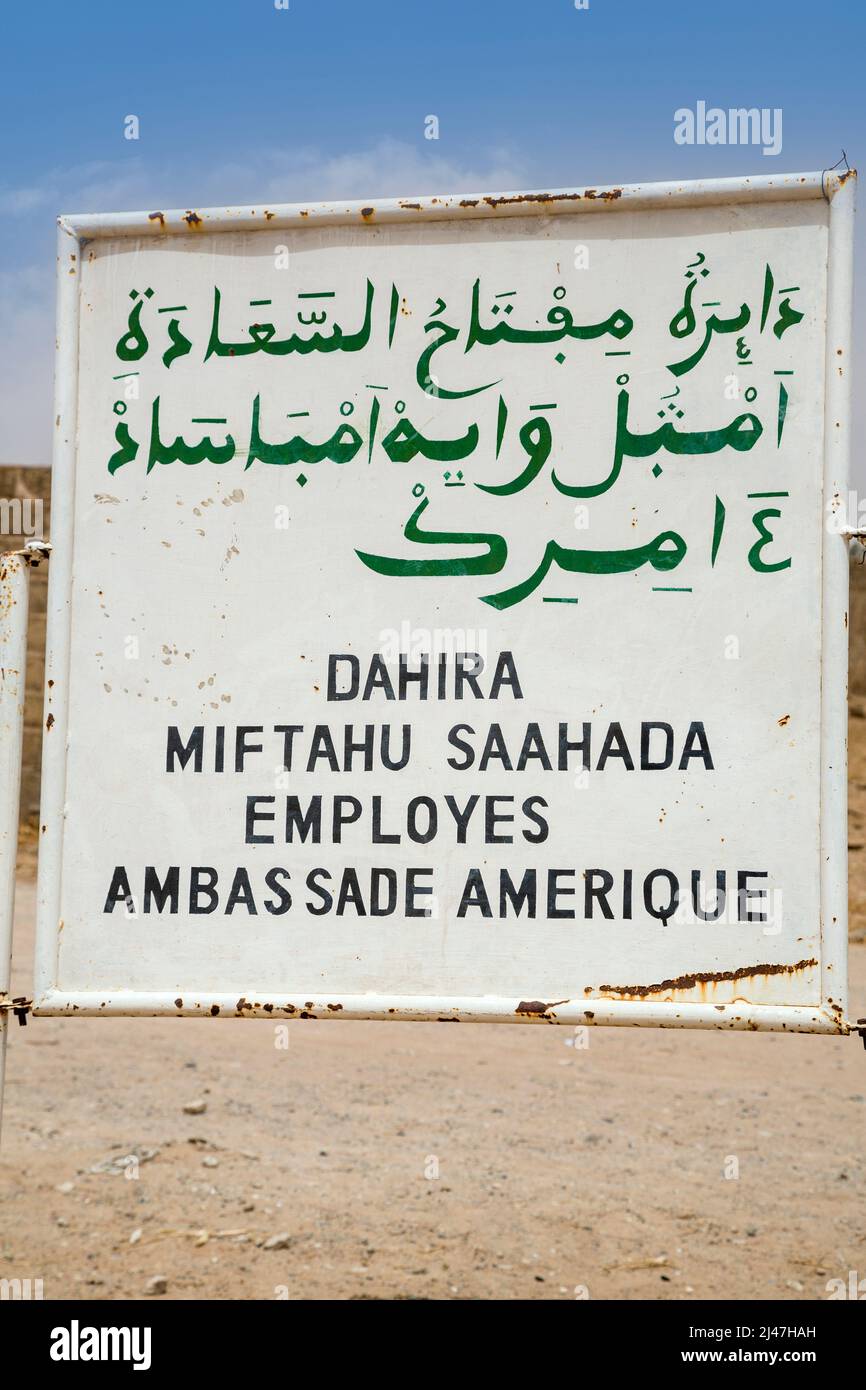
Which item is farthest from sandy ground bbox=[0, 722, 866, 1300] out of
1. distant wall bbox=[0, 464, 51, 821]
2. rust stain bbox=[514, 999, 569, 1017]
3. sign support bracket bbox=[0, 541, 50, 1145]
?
distant wall bbox=[0, 464, 51, 821]

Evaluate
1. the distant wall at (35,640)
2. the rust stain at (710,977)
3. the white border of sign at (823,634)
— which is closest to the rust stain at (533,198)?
the white border of sign at (823,634)

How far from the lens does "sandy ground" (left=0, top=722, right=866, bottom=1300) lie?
353 cm

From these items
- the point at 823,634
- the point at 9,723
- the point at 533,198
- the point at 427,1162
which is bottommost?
the point at 427,1162

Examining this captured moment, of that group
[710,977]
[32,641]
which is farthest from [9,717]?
[32,641]

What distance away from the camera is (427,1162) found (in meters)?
4.29

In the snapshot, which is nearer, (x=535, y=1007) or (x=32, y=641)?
(x=535, y=1007)

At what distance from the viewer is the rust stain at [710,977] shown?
2.18m

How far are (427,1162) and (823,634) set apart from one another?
2830mm

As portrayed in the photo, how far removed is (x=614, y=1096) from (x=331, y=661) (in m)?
3.40

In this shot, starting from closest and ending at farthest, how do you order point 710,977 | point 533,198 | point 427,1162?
point 710,977, point 533,198, point 427,1162

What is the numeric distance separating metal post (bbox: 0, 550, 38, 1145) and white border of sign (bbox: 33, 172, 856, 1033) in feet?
0.20

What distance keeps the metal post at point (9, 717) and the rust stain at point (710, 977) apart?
3.93 feet

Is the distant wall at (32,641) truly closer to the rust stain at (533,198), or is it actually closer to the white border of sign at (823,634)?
the white border of sign at (823,634)

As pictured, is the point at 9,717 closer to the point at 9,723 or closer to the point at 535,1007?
the point at 9,723
